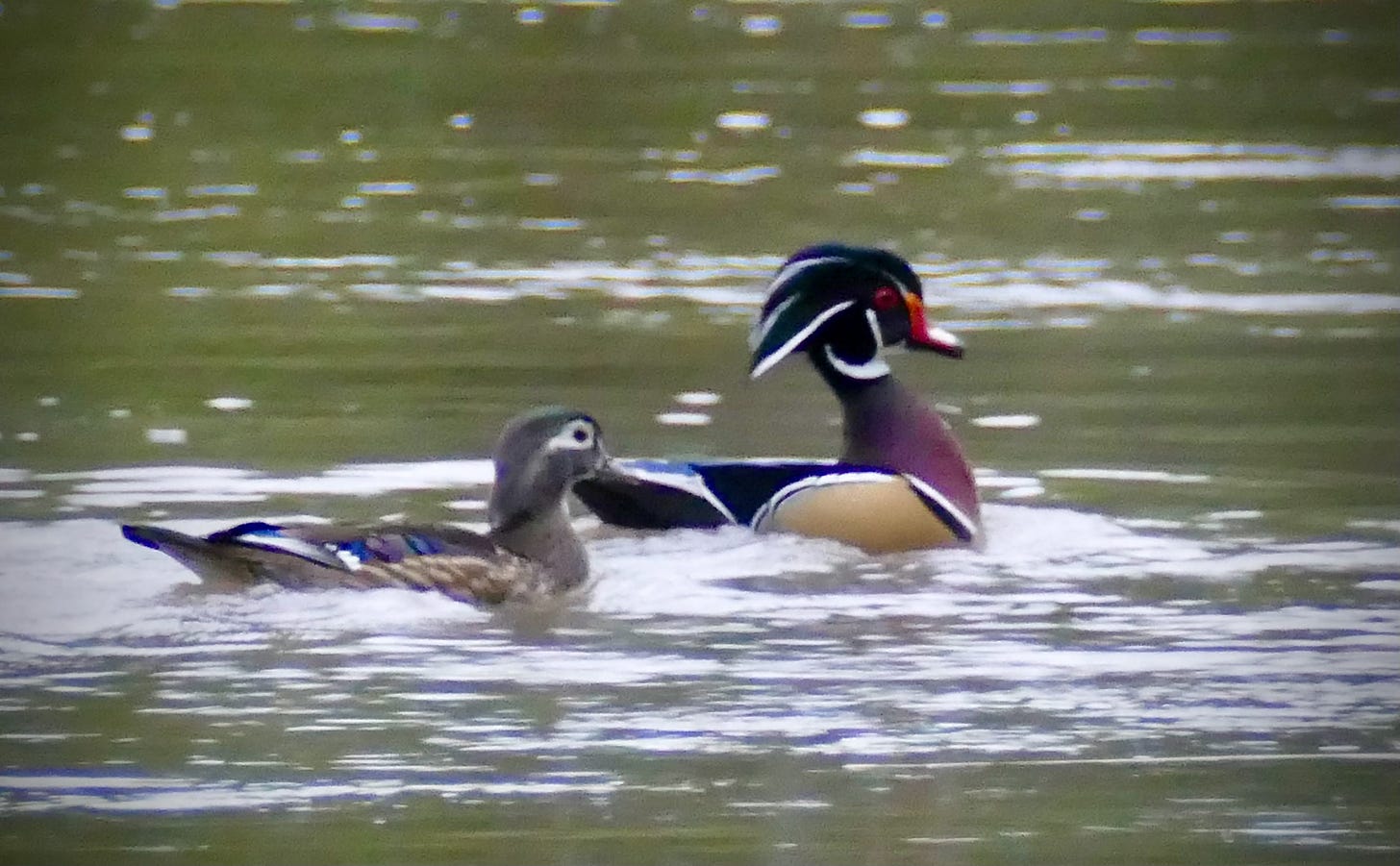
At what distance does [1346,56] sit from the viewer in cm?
1273

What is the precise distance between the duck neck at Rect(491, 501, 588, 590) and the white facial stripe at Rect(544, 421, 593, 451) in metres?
0.17

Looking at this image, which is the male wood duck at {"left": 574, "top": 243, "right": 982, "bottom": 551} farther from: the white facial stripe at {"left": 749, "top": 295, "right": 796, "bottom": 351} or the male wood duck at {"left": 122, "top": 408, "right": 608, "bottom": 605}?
the male wood duck at {"left": 122, "top": 408, "right": 608, "bottom": 605}

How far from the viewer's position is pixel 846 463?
820cm

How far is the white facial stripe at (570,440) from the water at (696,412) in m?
0.43

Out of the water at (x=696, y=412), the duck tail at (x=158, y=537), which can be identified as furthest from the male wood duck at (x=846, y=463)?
the duck tail at (x=158, y=537)

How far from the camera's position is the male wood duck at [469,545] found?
697 centimetres

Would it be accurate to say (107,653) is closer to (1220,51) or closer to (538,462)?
(538,462)

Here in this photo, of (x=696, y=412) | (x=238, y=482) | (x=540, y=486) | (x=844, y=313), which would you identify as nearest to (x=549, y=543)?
(x=540, y=486)

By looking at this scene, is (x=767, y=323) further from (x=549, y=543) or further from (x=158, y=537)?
(x=158, y=537)

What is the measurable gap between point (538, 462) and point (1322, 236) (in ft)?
16.6

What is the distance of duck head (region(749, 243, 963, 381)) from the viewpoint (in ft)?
27.1

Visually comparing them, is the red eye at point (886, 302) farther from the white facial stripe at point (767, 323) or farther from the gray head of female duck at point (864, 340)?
the white facial stripe at point (767, 323)

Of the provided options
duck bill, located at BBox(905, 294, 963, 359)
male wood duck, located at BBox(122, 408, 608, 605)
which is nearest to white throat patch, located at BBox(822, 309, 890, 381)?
duck bill, located at BBox(905, 294, 963, 359)

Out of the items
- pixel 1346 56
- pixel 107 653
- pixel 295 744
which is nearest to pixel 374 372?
pixel 107 653
